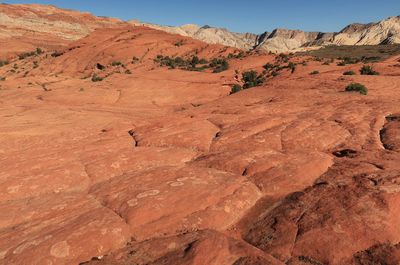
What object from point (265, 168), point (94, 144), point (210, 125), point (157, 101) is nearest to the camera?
point (265, 168)

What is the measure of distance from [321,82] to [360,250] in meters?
18.6

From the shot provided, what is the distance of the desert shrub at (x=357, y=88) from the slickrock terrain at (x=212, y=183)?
0.78 m

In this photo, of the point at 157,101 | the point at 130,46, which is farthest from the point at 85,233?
the point at 130,46

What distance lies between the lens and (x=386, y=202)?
790 centimetres

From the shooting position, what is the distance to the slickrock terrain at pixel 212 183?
725 cm

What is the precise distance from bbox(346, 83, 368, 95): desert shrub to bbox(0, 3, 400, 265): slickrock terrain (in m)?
0.78

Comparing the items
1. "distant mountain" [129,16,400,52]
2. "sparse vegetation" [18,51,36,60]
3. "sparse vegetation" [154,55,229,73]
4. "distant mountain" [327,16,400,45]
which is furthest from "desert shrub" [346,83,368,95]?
"distant mountain" [327,16,400,45]

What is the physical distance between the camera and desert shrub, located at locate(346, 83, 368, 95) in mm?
20172

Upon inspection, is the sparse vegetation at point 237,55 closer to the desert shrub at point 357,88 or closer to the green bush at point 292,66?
the green bush at point 292,66

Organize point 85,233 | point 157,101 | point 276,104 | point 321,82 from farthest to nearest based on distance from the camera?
point 157,101 < point 321,82 < point 276,104 < point 85,233

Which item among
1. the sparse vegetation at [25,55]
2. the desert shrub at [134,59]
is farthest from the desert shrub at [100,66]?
the sparse vegetation at [25,55]

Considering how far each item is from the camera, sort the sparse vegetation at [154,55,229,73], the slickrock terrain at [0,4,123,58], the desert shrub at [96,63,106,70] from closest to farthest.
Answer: the sparse vegetation at [154,55,229,73]
the desert shrub at [96,63,106,70]
the slickrock terrain at [0,4,123,58]

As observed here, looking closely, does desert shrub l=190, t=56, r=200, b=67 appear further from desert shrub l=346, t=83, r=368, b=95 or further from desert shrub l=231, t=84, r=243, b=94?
desert shrub l=346, t=83, r=368, b=95

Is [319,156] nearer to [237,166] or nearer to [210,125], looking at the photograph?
[237,166]
